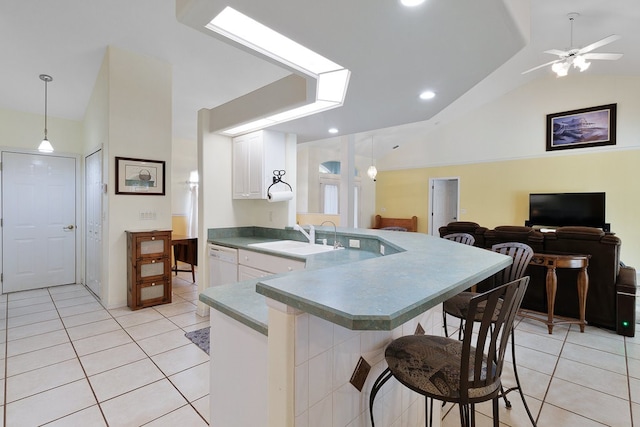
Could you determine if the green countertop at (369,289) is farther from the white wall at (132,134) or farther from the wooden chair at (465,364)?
the white wall at (132,134)

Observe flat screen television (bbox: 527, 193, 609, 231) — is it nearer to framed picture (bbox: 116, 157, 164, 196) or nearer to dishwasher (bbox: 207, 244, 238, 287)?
dishwasher (bbox: 207, 244, 238, 287)

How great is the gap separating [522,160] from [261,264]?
6.82 m

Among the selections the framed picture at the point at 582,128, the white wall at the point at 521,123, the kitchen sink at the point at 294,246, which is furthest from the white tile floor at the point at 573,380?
the white wall at the point at 521,123

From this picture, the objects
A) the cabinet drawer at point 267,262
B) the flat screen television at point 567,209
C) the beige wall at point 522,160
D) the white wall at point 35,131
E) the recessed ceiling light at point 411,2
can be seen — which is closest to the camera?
the recessed ceiling light at point 411,2

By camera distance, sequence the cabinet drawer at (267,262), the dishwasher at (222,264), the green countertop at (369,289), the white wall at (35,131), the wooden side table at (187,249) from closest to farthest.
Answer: the green countertop at (369,289) → the cabinet drawer at (267,262) → the dishwasher at (222,264) → the white wall at (35,131) → the wooden side table at (187,249)

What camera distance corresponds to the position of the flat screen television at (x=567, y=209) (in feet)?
19.2

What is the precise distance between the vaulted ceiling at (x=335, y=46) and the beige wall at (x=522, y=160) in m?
0.72

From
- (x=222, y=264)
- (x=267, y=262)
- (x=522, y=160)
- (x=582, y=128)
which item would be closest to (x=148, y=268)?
(x=222, y=264)

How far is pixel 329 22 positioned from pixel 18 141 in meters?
5.43

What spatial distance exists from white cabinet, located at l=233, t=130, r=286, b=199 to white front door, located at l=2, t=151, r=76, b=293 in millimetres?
3167

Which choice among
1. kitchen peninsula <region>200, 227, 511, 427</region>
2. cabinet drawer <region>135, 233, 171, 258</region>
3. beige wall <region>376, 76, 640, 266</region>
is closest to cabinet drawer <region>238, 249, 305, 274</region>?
kitchen peninsula <region>200, 227, 511, 427</region>

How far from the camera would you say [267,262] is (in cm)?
296

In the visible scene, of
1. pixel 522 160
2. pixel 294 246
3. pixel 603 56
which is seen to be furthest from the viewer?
pixel 522 160

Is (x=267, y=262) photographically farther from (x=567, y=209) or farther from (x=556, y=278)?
(x=567, y=209)
